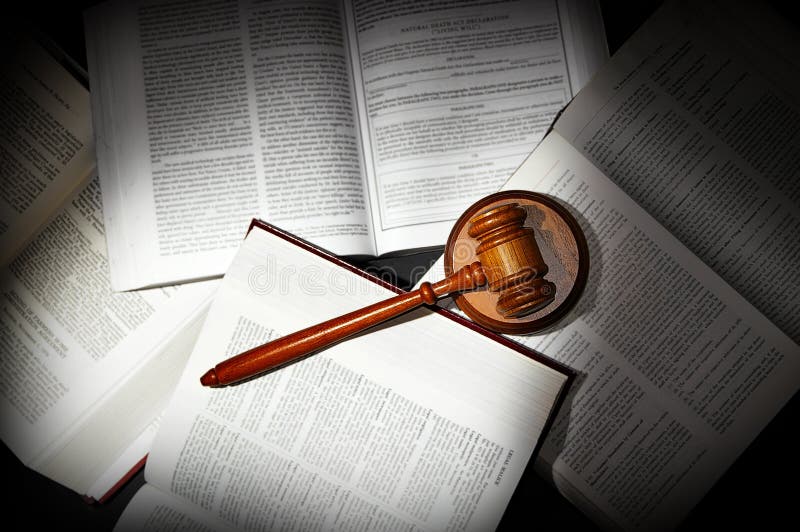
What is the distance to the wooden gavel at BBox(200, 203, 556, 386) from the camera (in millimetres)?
564

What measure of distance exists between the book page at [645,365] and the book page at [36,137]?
2.31 feet

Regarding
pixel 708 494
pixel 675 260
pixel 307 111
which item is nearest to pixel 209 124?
pixel 307 111

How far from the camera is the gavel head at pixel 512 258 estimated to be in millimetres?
561

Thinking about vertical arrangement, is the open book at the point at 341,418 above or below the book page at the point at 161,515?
above

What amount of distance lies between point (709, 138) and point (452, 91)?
0.40 metres

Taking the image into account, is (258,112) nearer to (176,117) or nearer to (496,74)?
(176,117)

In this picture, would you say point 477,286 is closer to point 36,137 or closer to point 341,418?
point 341,418

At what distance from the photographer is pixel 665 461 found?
67 centimetres

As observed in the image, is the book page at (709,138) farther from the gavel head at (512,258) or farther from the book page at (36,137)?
the book page at (36,137)

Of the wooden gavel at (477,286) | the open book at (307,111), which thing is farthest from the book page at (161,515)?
the open book at (307,111)

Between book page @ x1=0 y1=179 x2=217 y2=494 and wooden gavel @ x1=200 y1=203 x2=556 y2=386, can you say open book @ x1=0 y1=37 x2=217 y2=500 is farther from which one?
wooden gavel @ x1=200 y1=203 x2=556 y2=386

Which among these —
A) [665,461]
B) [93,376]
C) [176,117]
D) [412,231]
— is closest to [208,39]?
[176,117]

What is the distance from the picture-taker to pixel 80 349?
734 millimetres

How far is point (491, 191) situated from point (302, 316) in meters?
0.35
